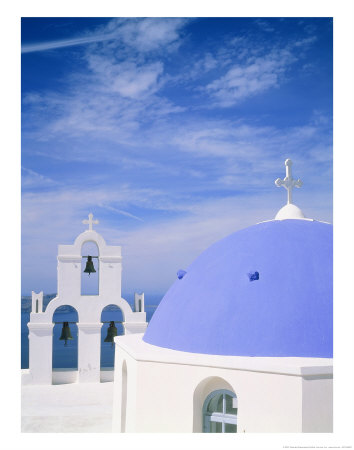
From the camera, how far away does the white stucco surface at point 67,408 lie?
1310 centimetres

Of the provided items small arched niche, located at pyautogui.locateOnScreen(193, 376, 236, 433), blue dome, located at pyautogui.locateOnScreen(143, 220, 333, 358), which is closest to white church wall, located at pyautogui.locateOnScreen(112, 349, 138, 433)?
blue dome, located at pyautogui.locateOnScreen(143, 220, 333, 358)

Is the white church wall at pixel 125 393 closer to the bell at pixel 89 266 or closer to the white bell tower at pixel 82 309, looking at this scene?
the white bell tower at pixel 82 309

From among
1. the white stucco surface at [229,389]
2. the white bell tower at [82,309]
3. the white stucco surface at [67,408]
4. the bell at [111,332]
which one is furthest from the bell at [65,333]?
the white stucco surface at [229,389]

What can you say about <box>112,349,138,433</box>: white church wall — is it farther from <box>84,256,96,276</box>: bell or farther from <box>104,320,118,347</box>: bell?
<box>84,256,96,276</box>: bell

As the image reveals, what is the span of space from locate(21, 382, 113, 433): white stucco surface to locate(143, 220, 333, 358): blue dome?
16.4 ft

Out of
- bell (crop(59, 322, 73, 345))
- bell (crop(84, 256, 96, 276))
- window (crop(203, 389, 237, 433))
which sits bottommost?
bell (crop(59, 322, 73, 345))

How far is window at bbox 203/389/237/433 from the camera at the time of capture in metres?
7.86

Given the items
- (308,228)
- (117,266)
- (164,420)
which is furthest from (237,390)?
(117,266)

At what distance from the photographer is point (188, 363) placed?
8.02m

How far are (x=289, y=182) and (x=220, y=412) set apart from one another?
4692 mm

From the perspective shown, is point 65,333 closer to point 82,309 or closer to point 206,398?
point 82,309

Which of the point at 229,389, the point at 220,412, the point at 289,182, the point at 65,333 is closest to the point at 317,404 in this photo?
the point at 229,389
